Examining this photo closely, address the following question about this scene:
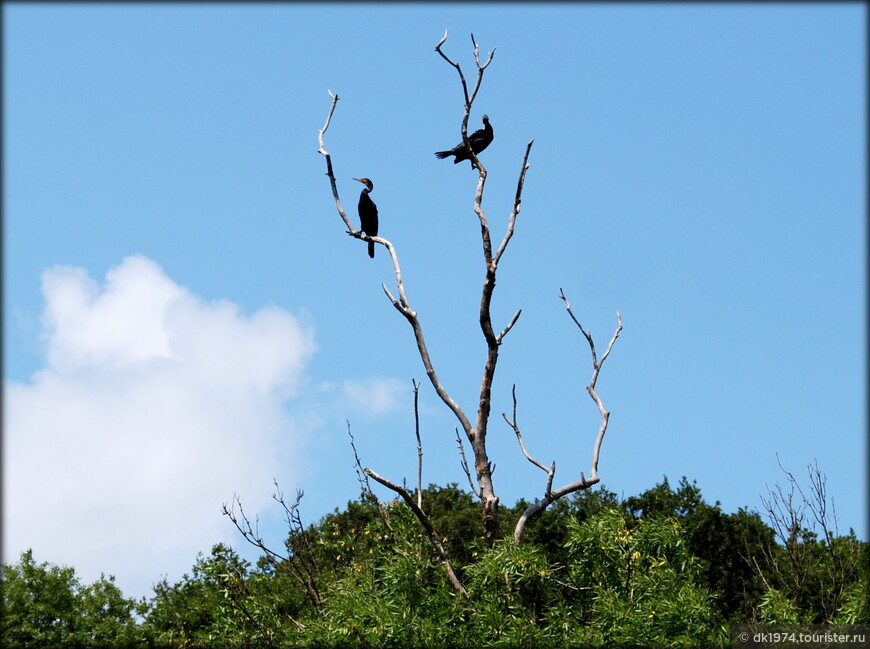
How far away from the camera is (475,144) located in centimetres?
1236

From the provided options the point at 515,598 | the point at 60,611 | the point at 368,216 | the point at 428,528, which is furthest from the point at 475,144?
the point at 60,611

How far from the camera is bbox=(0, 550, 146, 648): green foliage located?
71.9ft

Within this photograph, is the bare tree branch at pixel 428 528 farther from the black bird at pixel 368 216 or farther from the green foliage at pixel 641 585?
the black bird at pixel 368 216

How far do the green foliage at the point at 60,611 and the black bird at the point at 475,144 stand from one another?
1439 centimetres

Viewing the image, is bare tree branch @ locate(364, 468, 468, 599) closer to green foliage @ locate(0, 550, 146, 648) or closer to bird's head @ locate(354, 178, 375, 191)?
bird's head @ locate(354, 178, 375, 191)

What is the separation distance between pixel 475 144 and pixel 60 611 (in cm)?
1612

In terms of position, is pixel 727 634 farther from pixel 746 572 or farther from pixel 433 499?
pixel 433 499

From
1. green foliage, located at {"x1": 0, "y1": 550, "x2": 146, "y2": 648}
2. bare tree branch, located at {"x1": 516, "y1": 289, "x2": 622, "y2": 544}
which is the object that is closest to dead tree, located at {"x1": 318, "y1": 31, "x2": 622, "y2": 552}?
bare tree branch, located at {"x1": 516, "y1": 289, "x2": 622, "y2": 544}

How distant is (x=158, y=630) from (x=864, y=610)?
16094 millimetres

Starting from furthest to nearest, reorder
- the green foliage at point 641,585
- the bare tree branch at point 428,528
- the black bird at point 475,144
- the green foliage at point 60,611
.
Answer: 1. the green foliage at point 60,611
2. the black bird at point 475,144
3. the bare tree branch at point 428,528
4. the green foliage at point 641,585

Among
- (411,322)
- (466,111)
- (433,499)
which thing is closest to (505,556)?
(411,322)

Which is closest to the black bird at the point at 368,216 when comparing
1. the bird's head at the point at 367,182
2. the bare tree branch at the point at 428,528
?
the bird's head at the point at 367,182

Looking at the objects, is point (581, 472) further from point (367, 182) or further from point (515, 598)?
point (367, 182)

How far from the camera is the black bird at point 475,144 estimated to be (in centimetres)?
1214
